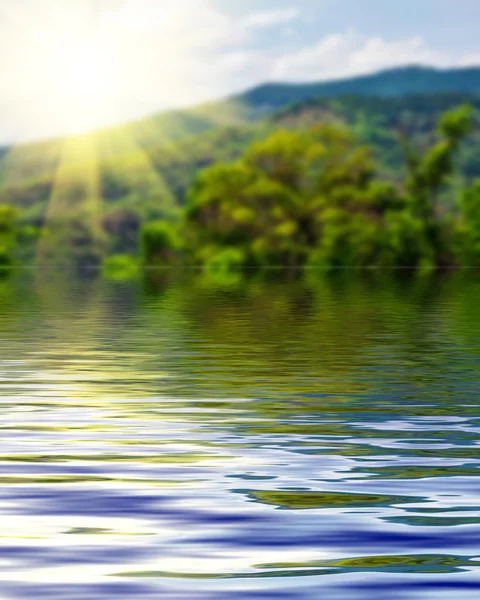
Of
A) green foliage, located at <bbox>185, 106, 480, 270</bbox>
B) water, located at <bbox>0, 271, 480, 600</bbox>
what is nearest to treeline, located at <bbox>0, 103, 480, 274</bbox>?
green foliage, located at <bbox>185, 106, 480, 270</bbox>

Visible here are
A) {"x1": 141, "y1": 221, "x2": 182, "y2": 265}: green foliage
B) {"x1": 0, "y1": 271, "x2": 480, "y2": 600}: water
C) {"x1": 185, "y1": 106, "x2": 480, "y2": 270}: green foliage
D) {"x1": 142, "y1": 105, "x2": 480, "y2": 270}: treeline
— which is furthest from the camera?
{"x1": 141, "y1": 221, "x2": 182, "y2": 265}: green foliage

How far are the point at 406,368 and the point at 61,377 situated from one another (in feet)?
23.2

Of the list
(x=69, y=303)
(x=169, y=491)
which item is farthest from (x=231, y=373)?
(x=69, y=303)

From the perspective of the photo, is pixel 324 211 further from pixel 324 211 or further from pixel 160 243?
pixel 160 243

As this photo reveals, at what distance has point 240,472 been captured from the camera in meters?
14.6

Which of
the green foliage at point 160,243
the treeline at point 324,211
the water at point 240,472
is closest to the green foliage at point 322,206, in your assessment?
the treeline at point 324,211

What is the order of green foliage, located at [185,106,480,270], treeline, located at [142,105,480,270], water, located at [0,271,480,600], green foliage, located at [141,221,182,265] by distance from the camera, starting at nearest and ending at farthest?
water, located at [0,271,480,600], treeline, located at [142,105,480,270], green foliage, located at [185,106,480,270], green foliage, located at [141,221,182,265]

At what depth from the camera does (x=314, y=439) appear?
56.6 ft

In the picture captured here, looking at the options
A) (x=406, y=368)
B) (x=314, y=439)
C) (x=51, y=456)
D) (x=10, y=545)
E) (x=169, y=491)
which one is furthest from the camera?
(x=406, y=368)

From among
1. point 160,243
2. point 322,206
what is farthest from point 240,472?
point 160,243

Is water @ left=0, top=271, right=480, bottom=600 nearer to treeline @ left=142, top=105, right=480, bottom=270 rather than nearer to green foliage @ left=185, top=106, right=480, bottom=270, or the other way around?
treeline @ left=142, top=105, right=480, bottom=270

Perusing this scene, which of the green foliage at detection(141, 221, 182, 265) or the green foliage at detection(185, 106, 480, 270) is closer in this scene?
the green foliage at detection(185, 106, 480, 270)

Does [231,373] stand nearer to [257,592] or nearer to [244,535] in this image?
[244,535]

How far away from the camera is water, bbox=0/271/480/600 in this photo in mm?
10250
